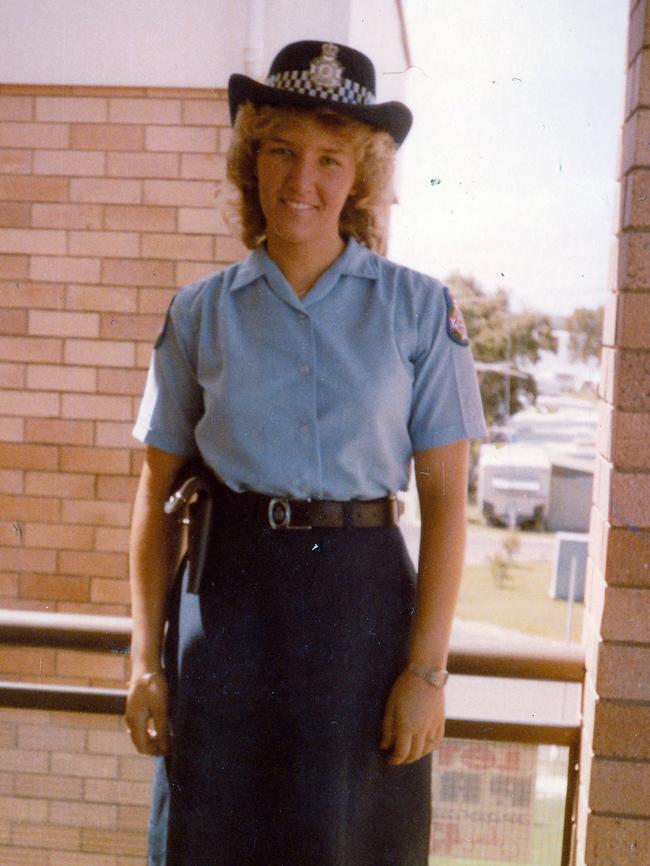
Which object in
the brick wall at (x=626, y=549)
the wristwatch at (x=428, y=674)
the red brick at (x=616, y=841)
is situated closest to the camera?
the wristwatch at (x=428, y=674)

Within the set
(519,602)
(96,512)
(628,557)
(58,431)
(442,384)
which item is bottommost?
(519,602)

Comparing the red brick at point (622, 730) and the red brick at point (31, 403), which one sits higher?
the red brick at point (31, 403)

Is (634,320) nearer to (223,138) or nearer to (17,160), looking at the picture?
(223,138)

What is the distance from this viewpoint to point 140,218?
106 inches

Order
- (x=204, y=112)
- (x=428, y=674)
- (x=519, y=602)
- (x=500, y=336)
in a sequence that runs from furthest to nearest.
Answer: (x=519, y=602) < (x=500, y=336) < (x=204, y=112) < (x=428, y=674)

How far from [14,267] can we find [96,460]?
24.0 inches

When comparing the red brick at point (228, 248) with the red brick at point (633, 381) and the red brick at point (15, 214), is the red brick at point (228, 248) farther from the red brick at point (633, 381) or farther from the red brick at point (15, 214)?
the red brick at point (633, 381)

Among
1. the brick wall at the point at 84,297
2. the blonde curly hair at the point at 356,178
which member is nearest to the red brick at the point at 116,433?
the brick wall at the point at 84,297

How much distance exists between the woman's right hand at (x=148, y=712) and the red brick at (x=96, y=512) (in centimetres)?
130

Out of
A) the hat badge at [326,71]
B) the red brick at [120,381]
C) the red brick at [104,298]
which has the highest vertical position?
the hat badge at [326,71]

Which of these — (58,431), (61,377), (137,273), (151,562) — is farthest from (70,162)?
(151,562)

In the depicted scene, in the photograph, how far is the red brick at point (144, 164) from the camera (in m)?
2.67

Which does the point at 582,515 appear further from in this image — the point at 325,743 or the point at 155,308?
the point at 325,743

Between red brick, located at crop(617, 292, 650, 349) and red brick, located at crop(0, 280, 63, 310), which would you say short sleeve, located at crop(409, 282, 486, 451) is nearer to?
red brick, located at crop(617, 292, 650, 349)
